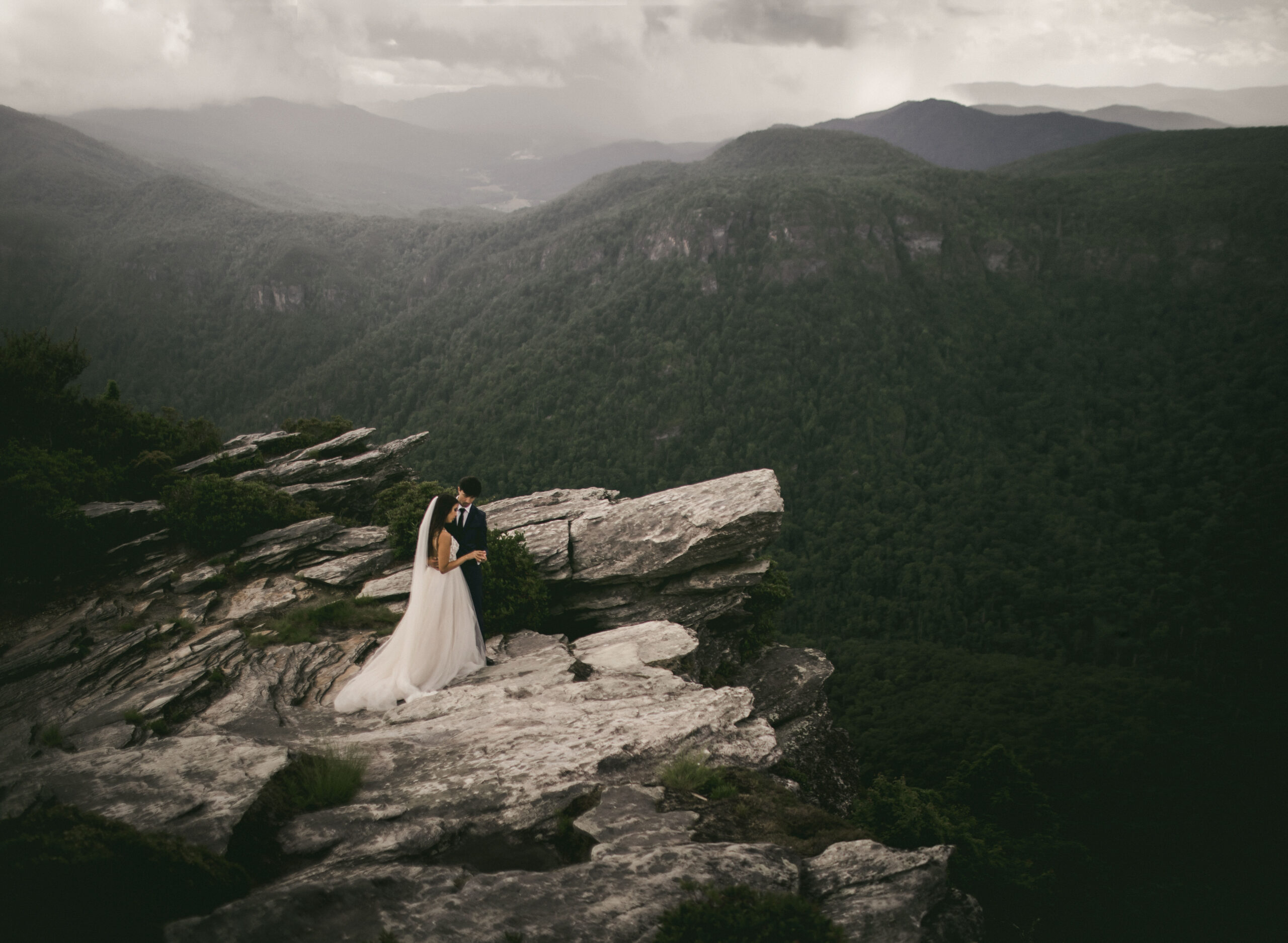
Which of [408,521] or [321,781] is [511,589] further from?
[321,781]

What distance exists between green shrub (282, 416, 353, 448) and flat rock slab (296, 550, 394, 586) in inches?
561

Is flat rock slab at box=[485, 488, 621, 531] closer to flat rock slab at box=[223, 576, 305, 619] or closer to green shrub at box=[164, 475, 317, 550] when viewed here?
flat rock slab at box=[223, 576, 305, 619]

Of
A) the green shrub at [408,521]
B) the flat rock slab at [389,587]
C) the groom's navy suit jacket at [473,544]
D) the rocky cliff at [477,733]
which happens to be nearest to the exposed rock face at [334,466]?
the green shrub at [408,521]

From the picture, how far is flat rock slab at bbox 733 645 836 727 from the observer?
16156 millimetres

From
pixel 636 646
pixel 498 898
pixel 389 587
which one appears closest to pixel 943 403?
pixel 636 646

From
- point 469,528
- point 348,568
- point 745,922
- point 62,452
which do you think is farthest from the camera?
point 62,452

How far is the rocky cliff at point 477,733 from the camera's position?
5.57 m

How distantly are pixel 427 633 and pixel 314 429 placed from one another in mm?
24506

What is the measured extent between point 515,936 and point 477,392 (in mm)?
138628

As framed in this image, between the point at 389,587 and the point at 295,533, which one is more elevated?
the point at 295,533

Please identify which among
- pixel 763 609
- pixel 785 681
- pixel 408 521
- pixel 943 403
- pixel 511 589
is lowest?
pixel 943 403

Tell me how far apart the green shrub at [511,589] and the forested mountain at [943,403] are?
135ft

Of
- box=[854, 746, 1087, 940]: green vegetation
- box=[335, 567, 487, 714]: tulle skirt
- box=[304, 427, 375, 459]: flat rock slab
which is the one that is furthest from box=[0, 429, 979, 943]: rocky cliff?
box=[854, 746, 1087, 940]: green vegetation

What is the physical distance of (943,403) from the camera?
140125 mm
